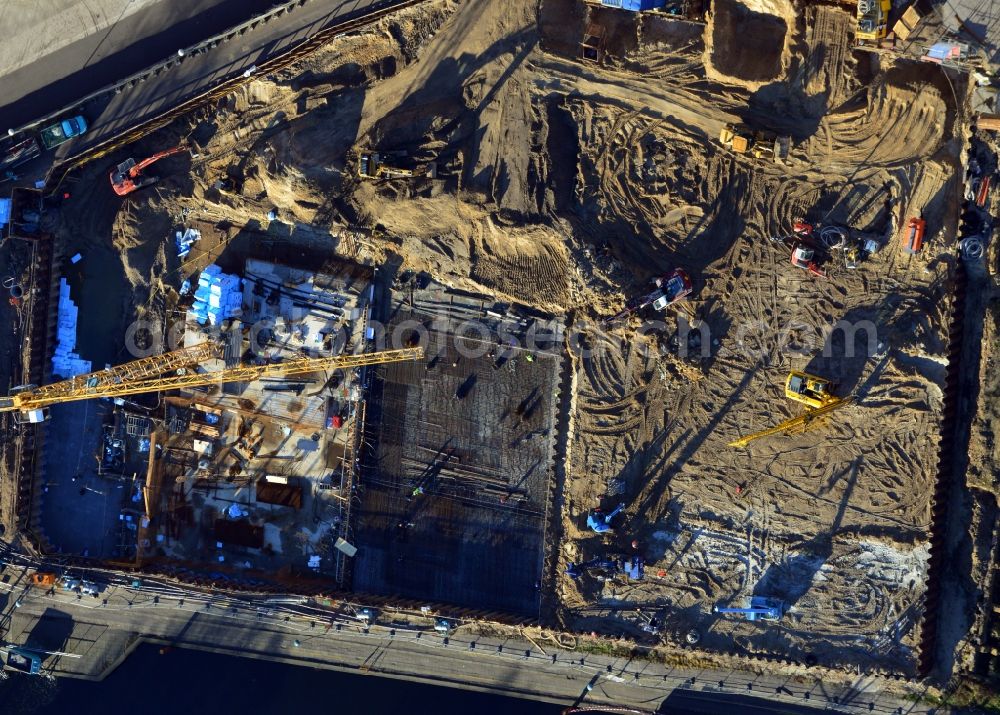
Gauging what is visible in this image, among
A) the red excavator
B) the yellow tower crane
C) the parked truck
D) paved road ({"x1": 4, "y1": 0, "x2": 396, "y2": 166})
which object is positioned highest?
paved road ({"x1": 4, "y1": 0, "x2": 396, "y2": 166})

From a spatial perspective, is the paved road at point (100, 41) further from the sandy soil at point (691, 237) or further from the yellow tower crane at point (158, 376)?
the yellow tower crane at point (158, 376)

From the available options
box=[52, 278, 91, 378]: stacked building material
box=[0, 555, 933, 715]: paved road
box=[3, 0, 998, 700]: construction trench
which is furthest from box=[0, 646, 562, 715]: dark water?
box=[52, 278, 91, 378]: stacked building material

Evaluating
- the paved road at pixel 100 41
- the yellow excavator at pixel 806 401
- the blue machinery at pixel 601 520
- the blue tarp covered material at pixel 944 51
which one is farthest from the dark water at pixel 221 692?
the blue tarp covered material at pixel 944 51

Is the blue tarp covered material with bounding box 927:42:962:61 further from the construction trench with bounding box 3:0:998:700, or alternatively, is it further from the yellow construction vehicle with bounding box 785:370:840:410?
the yellow construction vehicle with bounding box 785:370:840:410

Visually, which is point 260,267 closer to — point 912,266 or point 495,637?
point 495,637

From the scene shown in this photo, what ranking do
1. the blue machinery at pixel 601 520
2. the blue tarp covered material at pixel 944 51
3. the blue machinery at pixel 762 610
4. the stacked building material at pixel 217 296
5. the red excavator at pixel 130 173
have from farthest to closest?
the red excavator at pixel 130 173 → the stacked building material at pixel 217 296 → the blue machinery at pixel 601 520 → the blue machinery at pixel 762 610 → the blue tarp covered material at pixel 944 51
